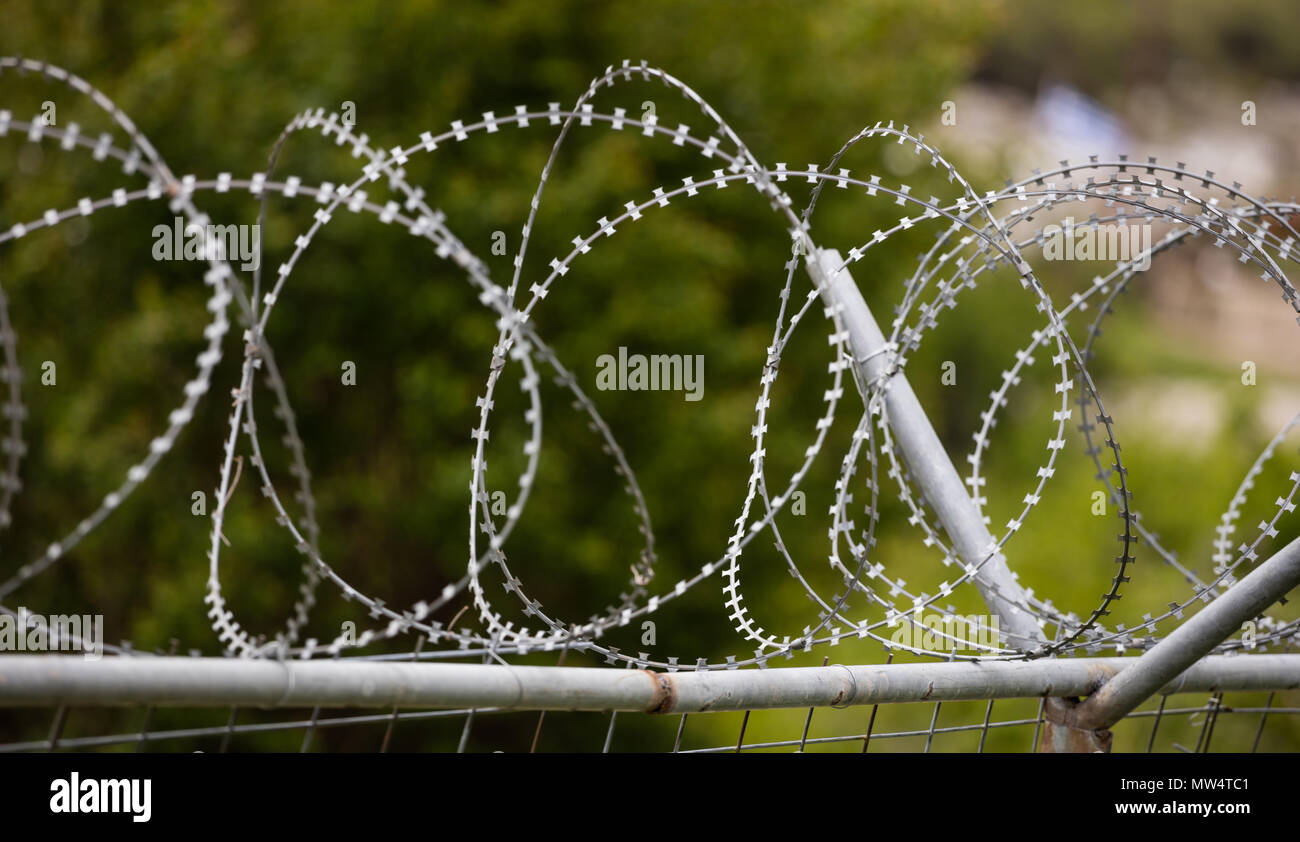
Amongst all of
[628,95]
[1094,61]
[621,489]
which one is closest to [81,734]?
[621,489]

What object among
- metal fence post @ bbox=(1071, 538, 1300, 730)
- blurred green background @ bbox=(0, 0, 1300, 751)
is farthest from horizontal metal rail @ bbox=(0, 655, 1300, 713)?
blurred green background @ bbox=(0, 0, 1300, 751)

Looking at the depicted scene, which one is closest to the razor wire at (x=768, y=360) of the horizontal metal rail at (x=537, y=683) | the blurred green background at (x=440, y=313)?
the horizontal metal rail at (x=537, y=683)

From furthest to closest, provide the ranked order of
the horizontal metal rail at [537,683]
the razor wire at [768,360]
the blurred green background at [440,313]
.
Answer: the blurred green background at [440,313] → the razor wire at [768,360] → the horizontal metal rail at [537,683]

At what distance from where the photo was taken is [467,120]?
1180 cm

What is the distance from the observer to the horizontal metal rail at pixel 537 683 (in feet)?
6.81

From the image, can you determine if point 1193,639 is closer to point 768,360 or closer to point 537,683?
point 768,360

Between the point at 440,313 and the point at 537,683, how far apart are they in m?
8.93

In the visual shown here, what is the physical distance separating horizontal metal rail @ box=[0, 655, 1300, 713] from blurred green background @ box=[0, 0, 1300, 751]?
7.55m

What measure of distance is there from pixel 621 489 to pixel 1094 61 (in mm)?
31067

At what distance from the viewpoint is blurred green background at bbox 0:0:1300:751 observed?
35.1 feet

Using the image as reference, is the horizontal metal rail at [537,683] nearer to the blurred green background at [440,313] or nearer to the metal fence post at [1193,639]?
the metal fence post at [1193,639]

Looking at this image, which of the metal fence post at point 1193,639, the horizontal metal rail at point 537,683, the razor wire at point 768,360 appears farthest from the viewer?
the metal fence post at point 1193,639

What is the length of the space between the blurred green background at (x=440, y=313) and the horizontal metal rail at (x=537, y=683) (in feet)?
24.8
